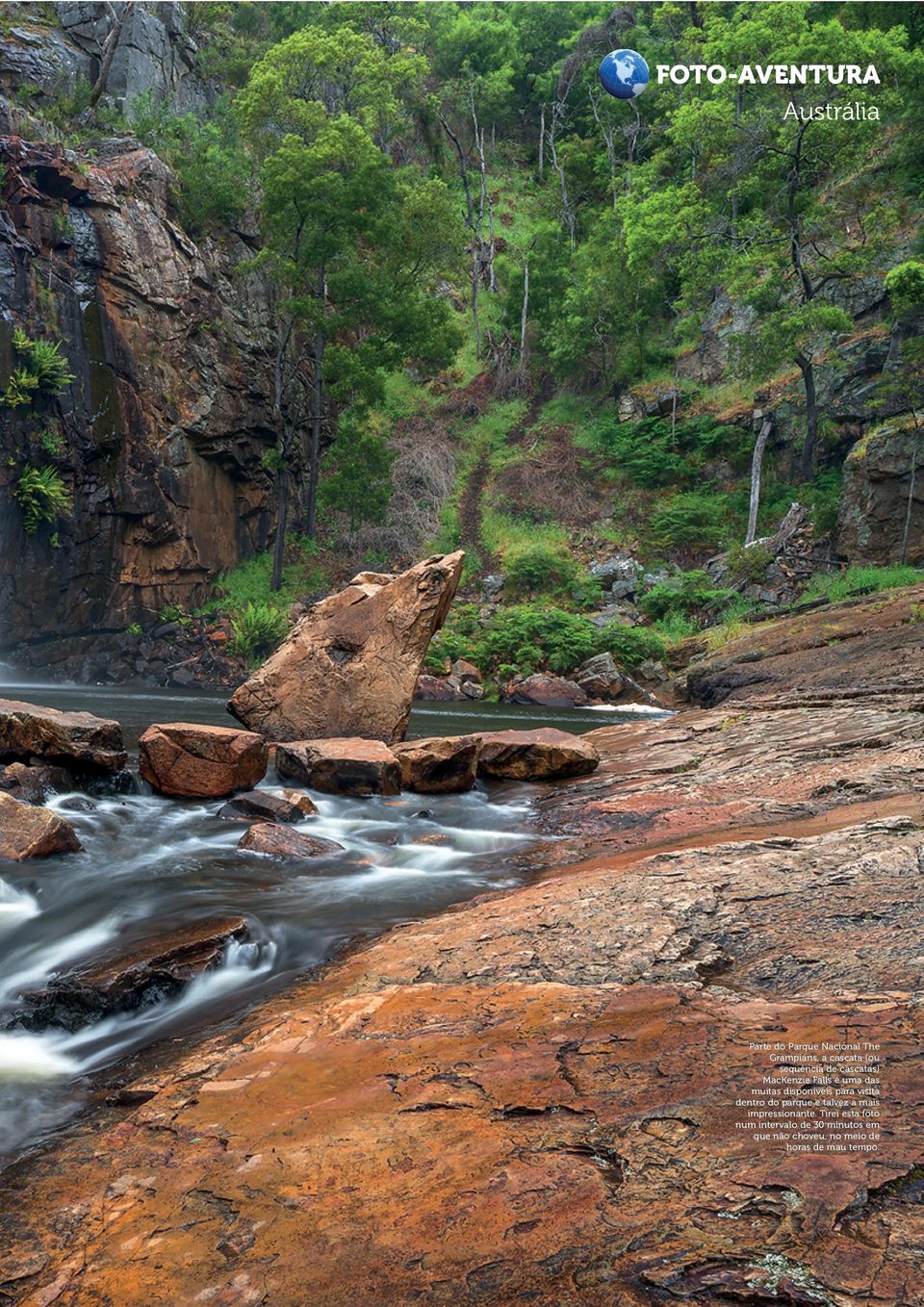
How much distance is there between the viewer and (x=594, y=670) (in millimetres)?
21219

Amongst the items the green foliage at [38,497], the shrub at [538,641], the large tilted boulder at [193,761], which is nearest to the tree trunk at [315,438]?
the green foliage at [38,497]

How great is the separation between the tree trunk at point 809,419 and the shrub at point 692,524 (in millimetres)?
2980

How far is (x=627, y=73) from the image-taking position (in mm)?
43250

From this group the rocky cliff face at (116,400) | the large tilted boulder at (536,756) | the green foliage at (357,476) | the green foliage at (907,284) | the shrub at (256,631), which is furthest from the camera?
the green foliage at (357,476)

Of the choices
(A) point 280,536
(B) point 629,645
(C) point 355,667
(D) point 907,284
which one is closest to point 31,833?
(C) point 355,667

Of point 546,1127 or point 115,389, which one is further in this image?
point 115,389

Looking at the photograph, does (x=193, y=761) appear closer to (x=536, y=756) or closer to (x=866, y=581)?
(x=536, y=756)

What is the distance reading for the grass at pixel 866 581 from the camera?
58.4ft

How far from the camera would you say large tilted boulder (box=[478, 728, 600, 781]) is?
A: 9.76 m

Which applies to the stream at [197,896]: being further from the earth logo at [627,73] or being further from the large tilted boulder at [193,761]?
the earth logo at [627,73]

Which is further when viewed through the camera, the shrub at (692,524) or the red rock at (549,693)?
the shrub at (692,524)

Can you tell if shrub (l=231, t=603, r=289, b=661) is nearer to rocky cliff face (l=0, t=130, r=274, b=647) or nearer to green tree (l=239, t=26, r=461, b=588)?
rocky cliff face (l=0, t=130, r=274, b=647)

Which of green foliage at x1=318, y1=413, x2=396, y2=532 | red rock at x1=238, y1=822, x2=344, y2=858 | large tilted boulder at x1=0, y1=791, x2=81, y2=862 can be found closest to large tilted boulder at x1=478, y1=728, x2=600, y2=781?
red rock at x1=238, y1=822, x2=344, y2=858

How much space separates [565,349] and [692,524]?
12167mm
